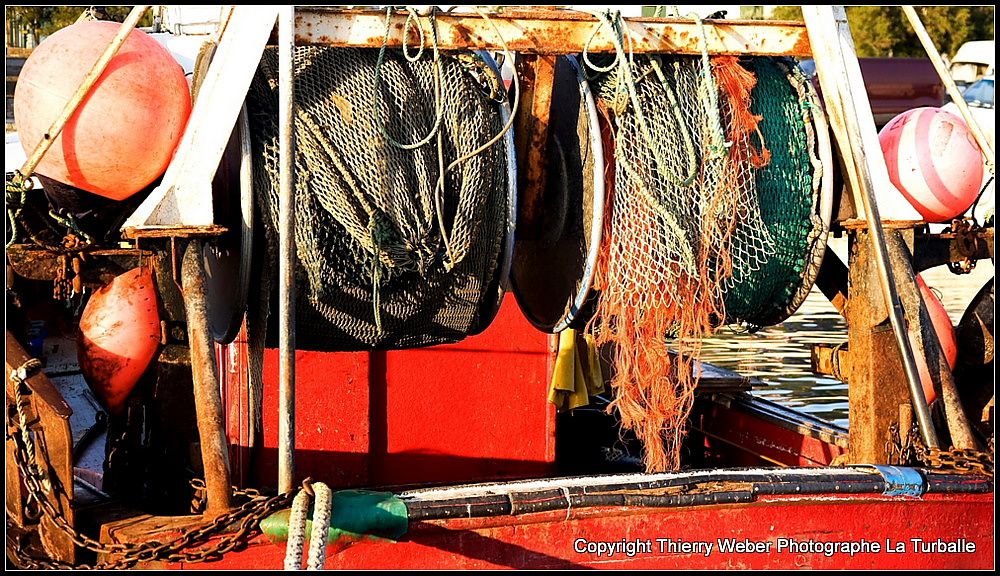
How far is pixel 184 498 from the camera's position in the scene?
5094 mm

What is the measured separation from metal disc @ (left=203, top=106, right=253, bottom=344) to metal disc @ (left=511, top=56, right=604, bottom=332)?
125 centimetres

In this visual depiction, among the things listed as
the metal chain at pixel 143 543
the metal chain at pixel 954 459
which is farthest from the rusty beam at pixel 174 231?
the metal chain at pixel 954 459

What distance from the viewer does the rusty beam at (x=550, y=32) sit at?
13.5 ft

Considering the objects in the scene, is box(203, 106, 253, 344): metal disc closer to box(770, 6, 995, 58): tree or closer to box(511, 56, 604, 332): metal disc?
box(511, 56, 604, 332): metal disc

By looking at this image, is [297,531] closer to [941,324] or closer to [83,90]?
[83,90]

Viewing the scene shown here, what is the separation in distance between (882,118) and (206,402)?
25344 millimetres

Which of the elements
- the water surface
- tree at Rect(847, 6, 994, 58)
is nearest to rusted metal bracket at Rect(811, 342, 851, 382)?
the water surface

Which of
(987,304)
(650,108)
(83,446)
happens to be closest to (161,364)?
(650,108)

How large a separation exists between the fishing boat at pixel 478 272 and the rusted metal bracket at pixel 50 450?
0.01 m

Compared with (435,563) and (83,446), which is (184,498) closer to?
(435,563)

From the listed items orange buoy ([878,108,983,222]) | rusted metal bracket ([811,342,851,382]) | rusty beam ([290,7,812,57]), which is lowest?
rusted metal bracket ([811,342,851,382])

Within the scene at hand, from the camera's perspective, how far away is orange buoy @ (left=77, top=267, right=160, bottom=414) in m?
4.34

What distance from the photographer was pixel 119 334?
171 inches

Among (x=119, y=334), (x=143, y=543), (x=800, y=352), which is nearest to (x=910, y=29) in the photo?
(x=800, y=352)
